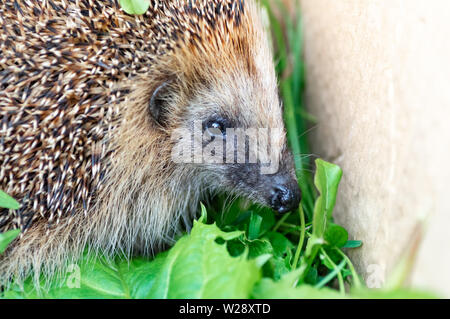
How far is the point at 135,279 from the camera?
1.55 metres

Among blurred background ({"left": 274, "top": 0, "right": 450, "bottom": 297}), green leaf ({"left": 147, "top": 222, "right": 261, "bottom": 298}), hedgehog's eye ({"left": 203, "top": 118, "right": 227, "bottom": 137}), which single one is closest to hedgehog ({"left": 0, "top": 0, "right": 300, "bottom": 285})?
hedgehog's eye ({"left": 203, "top": 118, "right": 227, "bottom": 137})

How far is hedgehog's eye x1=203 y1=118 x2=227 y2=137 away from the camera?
5.74 ft

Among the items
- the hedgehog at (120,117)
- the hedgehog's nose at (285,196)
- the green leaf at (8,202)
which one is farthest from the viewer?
the hedgehog's nose at (285,196)

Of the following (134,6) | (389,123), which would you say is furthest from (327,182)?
(134,6)

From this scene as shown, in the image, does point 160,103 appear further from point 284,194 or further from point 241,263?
point 241,263

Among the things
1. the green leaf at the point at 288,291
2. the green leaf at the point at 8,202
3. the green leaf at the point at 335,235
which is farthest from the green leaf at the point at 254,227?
the green leaf at the point at 8,202

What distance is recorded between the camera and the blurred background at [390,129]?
108 centimetres

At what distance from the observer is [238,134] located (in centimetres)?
173

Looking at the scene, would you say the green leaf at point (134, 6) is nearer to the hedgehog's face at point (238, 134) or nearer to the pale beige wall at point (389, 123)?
the hedgehog's face at point (238, 134)

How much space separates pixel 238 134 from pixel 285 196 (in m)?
0.27

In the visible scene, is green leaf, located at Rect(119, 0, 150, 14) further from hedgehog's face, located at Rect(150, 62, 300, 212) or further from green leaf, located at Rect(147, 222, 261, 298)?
green leaf, located at Rect(147, 222, 261, 298)

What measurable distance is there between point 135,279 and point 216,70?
0.77m

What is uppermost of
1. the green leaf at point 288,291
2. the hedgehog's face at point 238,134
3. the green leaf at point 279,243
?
the hedgehog's face at point 238,134
